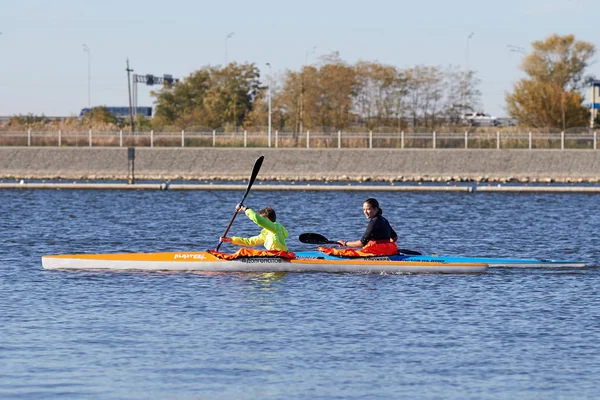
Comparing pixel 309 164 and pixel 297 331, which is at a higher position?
pixel 309 164

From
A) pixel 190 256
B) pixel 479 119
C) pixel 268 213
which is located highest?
pixel 479 119

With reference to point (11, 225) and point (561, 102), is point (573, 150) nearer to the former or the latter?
point (561, 102)

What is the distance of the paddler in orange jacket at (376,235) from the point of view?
21.6m

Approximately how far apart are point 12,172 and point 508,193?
86.8 ft

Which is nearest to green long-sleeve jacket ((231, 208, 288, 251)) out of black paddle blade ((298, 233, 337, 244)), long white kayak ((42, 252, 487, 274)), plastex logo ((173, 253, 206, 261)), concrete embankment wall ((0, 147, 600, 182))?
long white kayak ((42, 252, 487, 274))

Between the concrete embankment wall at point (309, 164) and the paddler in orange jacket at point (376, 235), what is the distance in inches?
1576

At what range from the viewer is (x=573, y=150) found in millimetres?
63500

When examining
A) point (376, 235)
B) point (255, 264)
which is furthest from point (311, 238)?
point (376, 235)

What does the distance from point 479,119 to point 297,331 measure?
255 ft

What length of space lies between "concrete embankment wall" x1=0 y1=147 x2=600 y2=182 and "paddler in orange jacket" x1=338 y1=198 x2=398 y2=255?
131 ft

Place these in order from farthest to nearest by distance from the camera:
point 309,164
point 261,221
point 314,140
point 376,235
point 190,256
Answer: point 314,140
point 309,164
point 190,256
point 376,235
point 261,221

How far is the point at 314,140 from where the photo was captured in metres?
69.2

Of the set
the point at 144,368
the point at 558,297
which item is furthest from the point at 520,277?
the point at 144,368

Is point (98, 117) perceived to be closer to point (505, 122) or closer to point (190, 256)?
point (505, 122)
